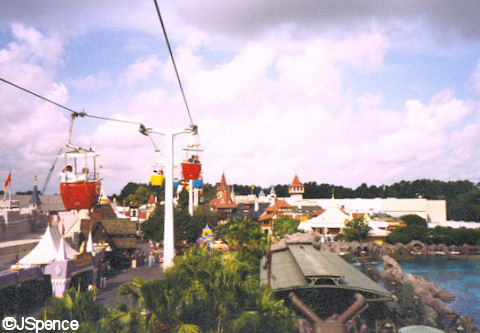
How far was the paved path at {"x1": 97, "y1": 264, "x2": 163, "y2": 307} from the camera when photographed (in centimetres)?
2398

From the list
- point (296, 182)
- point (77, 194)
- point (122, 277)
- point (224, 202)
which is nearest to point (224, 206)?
point (224, 202)

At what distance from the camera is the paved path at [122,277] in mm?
23978

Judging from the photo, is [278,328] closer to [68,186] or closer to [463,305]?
[68,186]

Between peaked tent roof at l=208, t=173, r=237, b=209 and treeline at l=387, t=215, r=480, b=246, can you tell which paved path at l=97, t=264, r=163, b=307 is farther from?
peaked tent roof at l=208, t=173, r=237, b=209

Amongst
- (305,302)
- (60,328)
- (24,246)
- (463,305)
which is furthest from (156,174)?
(463,305)

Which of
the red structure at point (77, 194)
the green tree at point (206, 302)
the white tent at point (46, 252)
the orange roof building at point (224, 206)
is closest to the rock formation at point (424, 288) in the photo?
the green tree at point (206, 302)

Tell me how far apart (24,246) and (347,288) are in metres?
23.7

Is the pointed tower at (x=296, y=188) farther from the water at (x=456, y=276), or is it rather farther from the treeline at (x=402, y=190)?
the water at (x=456, y=276)

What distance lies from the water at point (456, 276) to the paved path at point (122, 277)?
2611 centimetres

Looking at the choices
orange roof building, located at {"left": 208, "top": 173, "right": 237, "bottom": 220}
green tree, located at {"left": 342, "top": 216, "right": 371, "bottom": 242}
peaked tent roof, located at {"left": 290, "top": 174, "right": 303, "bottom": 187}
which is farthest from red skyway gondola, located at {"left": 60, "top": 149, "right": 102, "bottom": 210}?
peaked tent roof, located at {"left": 290, "top": 174, "right": 303, "bottom": 187}

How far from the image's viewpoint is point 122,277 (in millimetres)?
30438

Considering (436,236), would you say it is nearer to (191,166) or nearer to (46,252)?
(191,166)

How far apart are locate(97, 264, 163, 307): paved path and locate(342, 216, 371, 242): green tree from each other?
123 feet

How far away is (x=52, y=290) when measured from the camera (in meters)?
21.8
